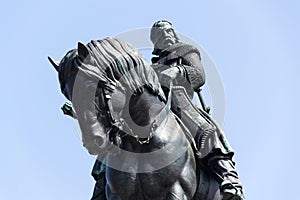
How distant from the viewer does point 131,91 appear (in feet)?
25.9

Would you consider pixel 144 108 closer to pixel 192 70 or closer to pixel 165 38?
pixel 192 70

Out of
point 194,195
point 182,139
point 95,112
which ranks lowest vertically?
point 194,195

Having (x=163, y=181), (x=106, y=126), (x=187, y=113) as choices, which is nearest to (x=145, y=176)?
(x=163, y=181)

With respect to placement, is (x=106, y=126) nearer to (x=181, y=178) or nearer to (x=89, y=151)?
(x=89, y=151)

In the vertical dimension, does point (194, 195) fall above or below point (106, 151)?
below

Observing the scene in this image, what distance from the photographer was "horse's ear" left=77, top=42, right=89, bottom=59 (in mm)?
7609

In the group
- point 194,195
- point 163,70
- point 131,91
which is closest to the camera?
point 131,91

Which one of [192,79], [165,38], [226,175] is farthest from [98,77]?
[165,38]

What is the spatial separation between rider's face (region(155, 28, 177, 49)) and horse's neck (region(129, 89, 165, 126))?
235cm

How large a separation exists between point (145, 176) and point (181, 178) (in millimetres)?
389

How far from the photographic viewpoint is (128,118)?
26.0 feet

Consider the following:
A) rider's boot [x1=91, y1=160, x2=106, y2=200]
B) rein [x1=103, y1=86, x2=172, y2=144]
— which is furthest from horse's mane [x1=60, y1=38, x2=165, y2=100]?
rider's boot [x1=91, y1=160, x2=106, y2=200]

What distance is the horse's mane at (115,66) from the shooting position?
7617 millimetres

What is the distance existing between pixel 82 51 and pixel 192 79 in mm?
2315
